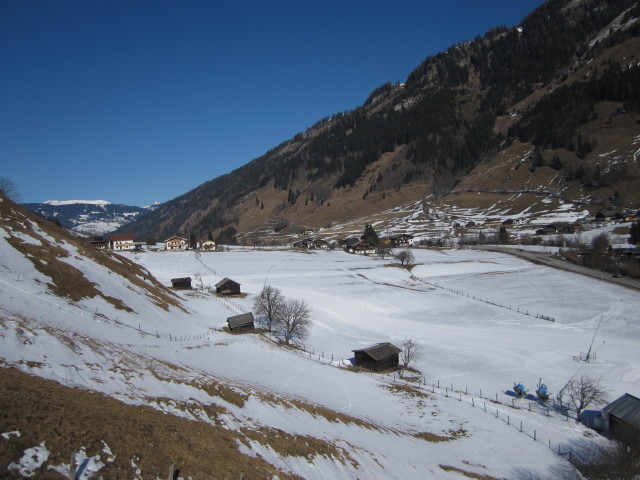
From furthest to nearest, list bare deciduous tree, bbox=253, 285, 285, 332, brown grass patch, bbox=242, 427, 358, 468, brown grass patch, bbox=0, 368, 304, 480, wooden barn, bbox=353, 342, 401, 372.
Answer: bare deciduous tree, bbox=253, 285, 285, 332, wooden barn, bbox=353, 342, 401, 372, brown grass patch, bbox=242, 427, 358, 468, brown grass patch, bbox=0, 368, 304, 480

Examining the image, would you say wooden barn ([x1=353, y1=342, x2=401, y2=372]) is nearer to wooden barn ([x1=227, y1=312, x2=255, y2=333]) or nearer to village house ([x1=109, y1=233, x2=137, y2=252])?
wooden barn ([x1=227, y1=312, x2=255, y2=333])

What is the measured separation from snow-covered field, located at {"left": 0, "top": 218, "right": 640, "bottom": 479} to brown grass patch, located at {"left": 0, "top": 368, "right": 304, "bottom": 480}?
1411 mm

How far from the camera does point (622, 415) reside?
101 feet

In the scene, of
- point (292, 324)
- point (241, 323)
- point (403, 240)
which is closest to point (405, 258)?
point (403, 240)

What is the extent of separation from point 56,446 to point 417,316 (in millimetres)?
64490

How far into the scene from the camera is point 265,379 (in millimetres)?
31859

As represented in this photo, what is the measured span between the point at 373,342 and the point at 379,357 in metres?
9.91

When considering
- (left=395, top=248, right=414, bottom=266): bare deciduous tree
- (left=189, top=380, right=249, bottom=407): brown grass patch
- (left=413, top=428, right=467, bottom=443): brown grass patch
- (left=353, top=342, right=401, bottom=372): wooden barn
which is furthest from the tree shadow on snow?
(left=395, top=248, right=414, bottom=266): bare deciduous tree

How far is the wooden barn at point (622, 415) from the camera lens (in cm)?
2944

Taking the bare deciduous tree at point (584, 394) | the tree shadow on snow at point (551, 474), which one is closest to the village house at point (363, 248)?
the bare deciduous tree at point (584, 394)

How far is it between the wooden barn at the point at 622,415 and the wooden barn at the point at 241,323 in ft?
131

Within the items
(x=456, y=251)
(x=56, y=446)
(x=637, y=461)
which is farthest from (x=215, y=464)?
(x=456, y=251)

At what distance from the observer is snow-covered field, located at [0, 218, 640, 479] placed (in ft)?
69.5

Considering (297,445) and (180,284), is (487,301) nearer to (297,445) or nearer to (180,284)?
(180,284)
